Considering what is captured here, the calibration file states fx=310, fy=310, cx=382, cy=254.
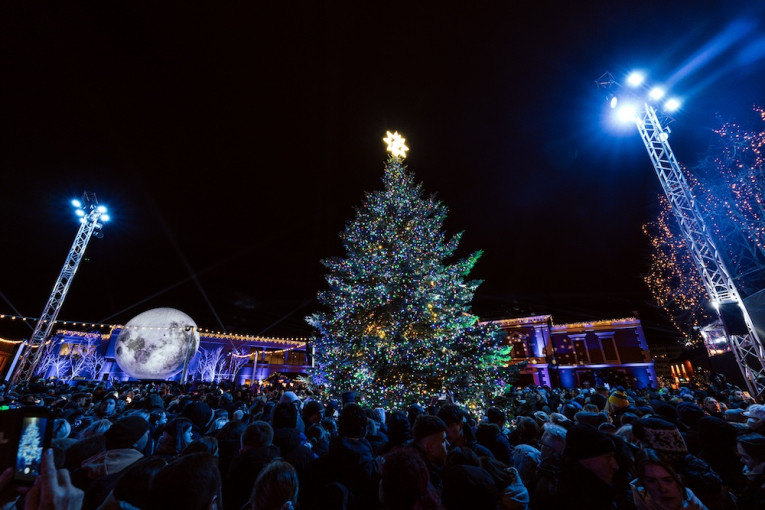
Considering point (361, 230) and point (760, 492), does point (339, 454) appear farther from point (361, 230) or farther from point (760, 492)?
point (361, 230)

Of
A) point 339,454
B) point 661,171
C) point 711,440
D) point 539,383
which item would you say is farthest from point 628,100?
point 539,383

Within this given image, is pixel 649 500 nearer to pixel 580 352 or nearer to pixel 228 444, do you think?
pixel 228 444

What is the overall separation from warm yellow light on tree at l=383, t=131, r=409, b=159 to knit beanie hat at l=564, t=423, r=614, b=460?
42.2 ft

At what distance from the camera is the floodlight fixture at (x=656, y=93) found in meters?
13.6

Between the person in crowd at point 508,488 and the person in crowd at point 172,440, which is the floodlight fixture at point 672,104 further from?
the person in crowd at point 172,440

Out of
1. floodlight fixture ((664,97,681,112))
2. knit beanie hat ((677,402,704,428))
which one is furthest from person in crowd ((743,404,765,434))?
floodlight fixture ((664,97,681,112))

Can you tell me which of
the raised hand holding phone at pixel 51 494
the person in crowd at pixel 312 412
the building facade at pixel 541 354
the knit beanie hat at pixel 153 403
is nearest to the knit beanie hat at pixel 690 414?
the person in crowd at pixel 312 412

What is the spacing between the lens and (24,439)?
73.2 inches

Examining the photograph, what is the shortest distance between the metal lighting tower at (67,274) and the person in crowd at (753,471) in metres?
25.5

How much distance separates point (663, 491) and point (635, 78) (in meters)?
17.4

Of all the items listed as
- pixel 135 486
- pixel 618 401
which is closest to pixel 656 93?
pixel 618 401

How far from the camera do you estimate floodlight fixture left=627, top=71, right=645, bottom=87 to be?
13726mm

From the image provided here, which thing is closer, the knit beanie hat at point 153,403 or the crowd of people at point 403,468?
the crowd of people at point 403,468

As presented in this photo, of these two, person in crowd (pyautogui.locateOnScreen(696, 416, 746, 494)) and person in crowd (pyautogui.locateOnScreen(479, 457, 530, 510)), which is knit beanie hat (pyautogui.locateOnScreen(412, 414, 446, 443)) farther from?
person in crowd (pyautogui.locateOnScreen(696, 416, 746, 494))
